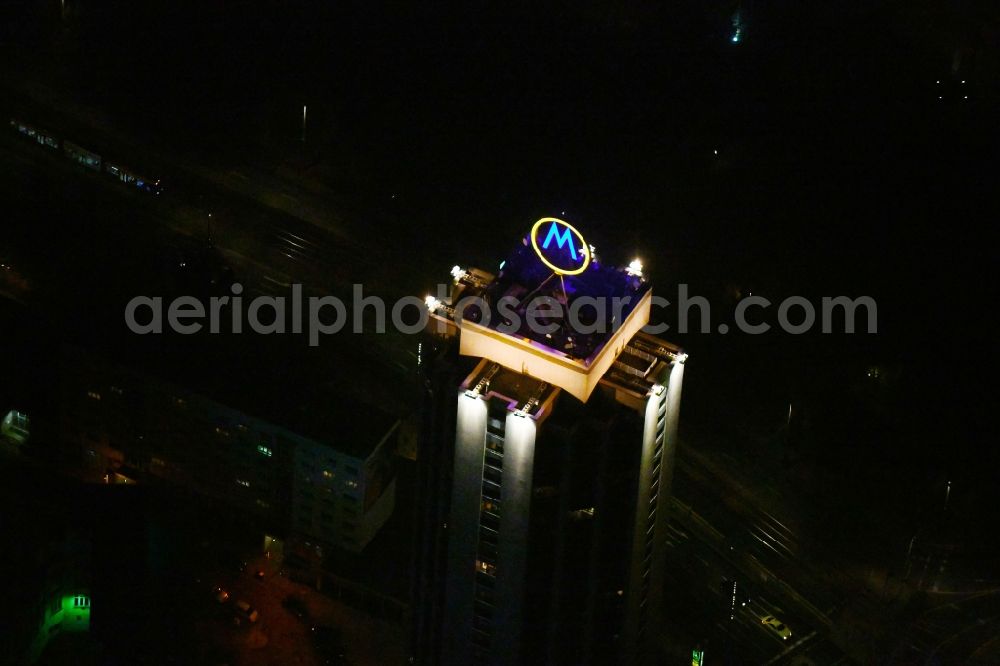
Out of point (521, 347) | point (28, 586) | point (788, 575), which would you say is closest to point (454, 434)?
point (521, 347)

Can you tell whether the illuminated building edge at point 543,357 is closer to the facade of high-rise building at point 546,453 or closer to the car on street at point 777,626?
the facade of high-rise building at point 546,453

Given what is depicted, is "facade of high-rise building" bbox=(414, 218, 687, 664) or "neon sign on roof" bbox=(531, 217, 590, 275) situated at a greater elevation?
"neon sign on roof" bbox=(531, 217, 590, 275)

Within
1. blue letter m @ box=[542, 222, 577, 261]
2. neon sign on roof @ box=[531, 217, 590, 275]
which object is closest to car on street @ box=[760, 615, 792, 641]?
neon sign on roof @ box=[531, 217, 590, 275]

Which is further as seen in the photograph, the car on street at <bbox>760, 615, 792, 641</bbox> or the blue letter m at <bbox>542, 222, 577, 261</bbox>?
the car on street at <bbox>760, 615, 792, 641</bbox>

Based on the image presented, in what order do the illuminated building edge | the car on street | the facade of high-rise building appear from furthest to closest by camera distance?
the car on street
the facade of high-rise building
the illuminated building edge

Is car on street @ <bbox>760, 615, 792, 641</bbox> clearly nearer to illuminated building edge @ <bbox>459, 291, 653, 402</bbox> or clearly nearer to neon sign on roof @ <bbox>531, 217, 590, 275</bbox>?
illuminated building edge @ <bbox>459, 291, 653, 402</bbox>

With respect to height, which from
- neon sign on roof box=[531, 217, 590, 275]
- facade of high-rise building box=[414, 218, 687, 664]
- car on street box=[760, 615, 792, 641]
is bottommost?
facade of high-rise building box=[414, 218, 687, 664]

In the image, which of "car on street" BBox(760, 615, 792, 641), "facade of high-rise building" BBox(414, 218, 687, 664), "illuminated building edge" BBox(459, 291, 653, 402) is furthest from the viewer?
"car on street" BBox(760, 615, 792, 641)

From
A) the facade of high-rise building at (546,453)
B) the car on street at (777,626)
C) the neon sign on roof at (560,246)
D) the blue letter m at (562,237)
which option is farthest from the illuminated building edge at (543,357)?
the car on street at (777,626)
